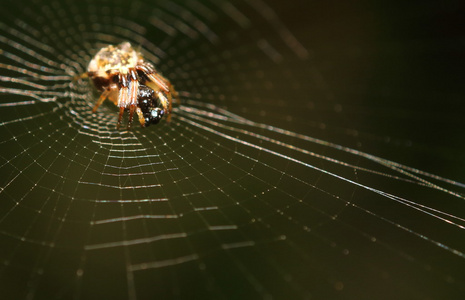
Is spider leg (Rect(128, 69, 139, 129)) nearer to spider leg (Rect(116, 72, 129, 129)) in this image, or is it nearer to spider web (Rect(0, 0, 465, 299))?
spider leg (Rect(116, 72, 129, 129))

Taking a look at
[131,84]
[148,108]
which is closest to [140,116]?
[148,108]

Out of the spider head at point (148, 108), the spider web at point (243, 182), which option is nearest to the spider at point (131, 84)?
the spider head at point (148, 108)

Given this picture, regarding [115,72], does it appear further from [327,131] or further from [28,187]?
[327,131]

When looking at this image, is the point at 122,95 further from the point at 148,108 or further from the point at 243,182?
the point at 243,182

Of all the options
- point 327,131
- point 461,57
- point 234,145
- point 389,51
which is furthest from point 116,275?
point 461,57

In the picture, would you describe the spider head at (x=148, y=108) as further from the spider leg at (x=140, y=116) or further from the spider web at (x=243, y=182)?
the spider web at (x=243, y=182)

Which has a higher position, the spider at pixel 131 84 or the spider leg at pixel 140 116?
the spider at pixel 131 84
